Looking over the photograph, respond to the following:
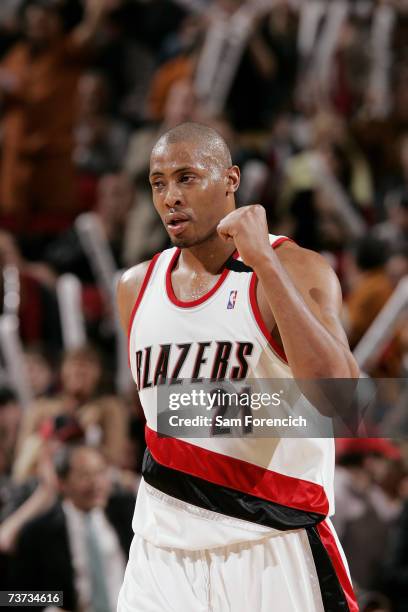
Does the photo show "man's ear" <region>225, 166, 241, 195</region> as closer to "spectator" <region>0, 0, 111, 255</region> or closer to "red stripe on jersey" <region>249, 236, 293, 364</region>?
"red stripe on jersey" <region>249, 236, 293, 364</region>

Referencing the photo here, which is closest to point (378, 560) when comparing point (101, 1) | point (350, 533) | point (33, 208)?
point (350, 533)

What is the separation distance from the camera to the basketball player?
3.17 metres

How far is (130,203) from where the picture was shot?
29.3 feet

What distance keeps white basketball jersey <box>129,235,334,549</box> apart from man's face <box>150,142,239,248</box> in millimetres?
187

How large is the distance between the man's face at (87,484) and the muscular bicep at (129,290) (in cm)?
225

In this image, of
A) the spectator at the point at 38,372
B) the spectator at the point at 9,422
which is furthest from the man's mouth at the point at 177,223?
the spectator at the point at 38,372

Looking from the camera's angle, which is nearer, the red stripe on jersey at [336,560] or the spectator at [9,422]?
the red stripe on jersey at [336,560]

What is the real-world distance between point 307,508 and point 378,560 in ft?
10.3

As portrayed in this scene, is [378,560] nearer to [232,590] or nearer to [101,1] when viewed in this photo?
[232,590]

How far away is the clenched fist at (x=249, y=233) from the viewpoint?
9.51ft

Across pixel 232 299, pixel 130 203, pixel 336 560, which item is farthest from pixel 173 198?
pixel 130 203

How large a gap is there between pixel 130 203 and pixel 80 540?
391 cm

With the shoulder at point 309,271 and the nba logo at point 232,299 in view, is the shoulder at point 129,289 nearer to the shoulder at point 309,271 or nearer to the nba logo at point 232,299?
the nba logo at point 232,299

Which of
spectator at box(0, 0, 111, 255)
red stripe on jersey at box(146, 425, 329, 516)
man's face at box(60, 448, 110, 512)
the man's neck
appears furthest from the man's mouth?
spectator at box(0, 0, 111, 255)
